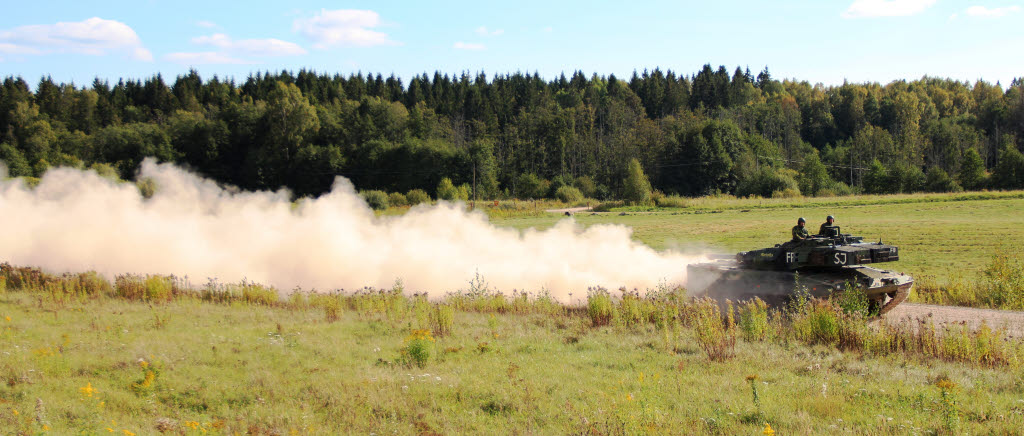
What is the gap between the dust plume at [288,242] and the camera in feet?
73.9

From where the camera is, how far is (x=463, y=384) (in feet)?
34.1

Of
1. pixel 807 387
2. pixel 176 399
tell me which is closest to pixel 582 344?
pixel 807 387

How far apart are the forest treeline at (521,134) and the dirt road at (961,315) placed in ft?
204

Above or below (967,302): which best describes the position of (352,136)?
above

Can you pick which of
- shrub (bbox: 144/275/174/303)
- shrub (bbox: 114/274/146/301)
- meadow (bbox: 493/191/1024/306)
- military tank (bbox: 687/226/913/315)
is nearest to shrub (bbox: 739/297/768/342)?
military tank (bbox: 687/226/913/315)

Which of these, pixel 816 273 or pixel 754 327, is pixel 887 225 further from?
pixel 754 327

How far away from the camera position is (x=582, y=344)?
1317 cm

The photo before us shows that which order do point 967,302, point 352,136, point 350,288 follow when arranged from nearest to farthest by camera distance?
point 967,302, point 350,288, point 352,136

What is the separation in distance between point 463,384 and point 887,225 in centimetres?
4334

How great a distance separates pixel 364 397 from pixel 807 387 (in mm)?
6286

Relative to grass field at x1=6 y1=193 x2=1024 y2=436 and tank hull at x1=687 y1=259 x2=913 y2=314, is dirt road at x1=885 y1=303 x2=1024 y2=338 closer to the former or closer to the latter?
tank hull at x1=687 y1=259 x2=913 y2=314

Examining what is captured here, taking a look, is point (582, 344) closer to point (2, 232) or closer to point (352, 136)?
point (2, 232)

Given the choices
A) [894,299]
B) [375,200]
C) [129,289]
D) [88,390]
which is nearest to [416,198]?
[375,200]

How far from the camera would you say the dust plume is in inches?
887
